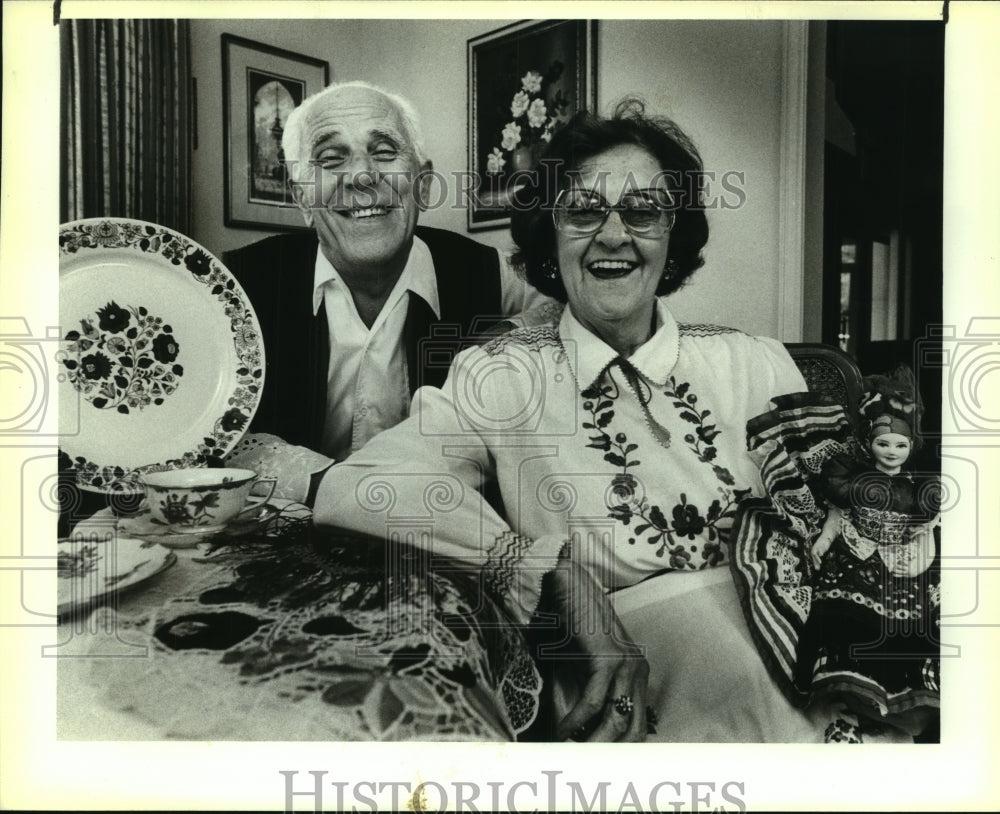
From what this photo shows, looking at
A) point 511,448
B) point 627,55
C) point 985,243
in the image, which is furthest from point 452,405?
point 985,243

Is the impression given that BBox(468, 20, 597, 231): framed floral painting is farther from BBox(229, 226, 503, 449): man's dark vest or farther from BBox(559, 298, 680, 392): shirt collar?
BBox(559, 298, 680, 392): shirt collar

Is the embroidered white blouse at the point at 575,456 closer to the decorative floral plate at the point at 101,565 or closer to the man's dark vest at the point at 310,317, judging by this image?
the man's dark vest at the point at 310,317

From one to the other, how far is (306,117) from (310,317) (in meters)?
0.30

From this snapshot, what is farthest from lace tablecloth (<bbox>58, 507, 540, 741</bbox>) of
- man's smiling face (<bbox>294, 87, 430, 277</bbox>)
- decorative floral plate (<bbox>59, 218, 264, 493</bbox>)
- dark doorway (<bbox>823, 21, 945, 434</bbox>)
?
dark doorway (<bbox>823, 21, 945, 434</bbox>)

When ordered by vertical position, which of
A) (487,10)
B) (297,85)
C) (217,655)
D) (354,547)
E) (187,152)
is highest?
(487,10)

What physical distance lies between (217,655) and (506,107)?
3.05 ft

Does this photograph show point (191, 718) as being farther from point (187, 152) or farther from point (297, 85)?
point (297, 85)

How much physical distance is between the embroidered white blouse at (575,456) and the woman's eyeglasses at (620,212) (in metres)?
0.12

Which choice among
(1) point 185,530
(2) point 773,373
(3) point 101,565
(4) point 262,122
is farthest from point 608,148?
(3) point 101,565

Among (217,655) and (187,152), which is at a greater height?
(187,152)

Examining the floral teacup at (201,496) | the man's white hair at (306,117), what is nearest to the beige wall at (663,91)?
the man's white hair at (306,117)

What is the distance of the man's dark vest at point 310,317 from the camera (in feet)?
3.79

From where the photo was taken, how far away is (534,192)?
114 centimetres

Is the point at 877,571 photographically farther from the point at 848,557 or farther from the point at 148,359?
the point at 148,359
